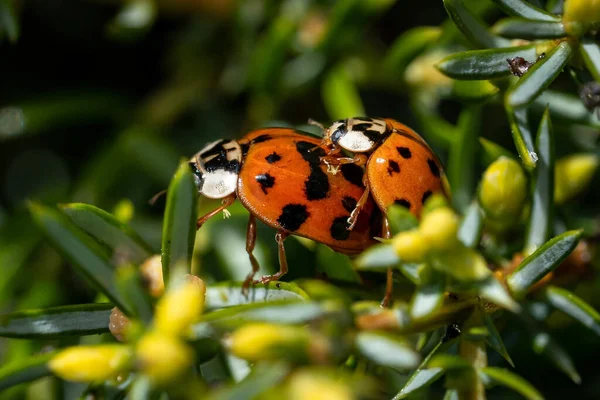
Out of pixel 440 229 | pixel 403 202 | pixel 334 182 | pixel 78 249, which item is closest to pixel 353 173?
pixel 334 182

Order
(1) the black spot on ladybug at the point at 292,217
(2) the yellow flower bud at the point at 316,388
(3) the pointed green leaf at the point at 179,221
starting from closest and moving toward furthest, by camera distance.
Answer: (2) the yellow flower bud at the point at 316,388, (3) the pointed green leaf at the point at 179,221, (1) the black spot on ladybug at the point at 292,217

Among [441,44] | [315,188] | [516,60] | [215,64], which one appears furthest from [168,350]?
[215,64]

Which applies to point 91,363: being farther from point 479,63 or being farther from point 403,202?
point 479,63

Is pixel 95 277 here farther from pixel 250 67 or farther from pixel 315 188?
pixel 250 67

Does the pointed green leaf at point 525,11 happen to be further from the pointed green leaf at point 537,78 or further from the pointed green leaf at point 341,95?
the pointed green leaf at point 341,95

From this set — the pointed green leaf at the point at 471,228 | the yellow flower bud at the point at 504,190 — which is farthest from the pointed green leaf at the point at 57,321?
the yellow flower bud at the point at 504,190

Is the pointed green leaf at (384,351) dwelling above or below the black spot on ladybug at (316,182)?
above
